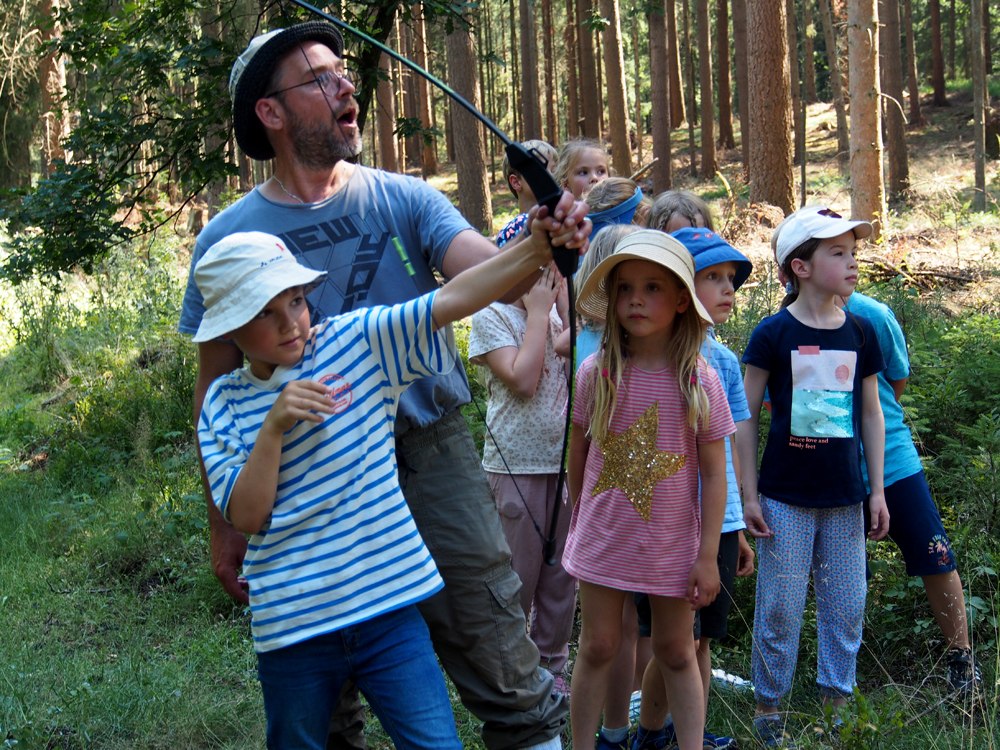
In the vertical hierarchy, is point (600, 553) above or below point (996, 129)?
below

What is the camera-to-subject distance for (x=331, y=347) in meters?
2.15

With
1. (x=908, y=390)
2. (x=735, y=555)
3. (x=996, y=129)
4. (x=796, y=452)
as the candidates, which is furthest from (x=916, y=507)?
(x=996, y=129)

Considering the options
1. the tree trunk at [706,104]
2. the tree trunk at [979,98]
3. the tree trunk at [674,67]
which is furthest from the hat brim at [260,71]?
the tree trunk at [674,67]

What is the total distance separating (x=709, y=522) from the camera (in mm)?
2605

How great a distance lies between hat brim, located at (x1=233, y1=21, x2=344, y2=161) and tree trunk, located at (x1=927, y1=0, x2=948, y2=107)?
32789 millimetres

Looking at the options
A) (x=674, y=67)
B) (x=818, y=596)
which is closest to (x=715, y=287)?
(x=818, y=596)

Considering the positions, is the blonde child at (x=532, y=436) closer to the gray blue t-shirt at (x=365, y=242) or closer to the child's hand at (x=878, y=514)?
the gray blue t-shirt at (x=365, y=242)

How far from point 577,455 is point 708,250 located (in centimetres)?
91

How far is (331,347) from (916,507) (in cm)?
253

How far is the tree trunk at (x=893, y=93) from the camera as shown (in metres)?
17.7

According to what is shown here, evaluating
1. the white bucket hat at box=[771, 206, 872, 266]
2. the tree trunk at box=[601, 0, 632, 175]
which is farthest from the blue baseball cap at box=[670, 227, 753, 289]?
the tree trunk at box=[601, 0, 632, 175]

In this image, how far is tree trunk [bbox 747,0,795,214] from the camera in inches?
440

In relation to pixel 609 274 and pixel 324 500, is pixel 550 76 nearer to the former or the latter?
pixel 609 274

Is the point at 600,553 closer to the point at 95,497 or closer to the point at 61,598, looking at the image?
the point at 61,598
